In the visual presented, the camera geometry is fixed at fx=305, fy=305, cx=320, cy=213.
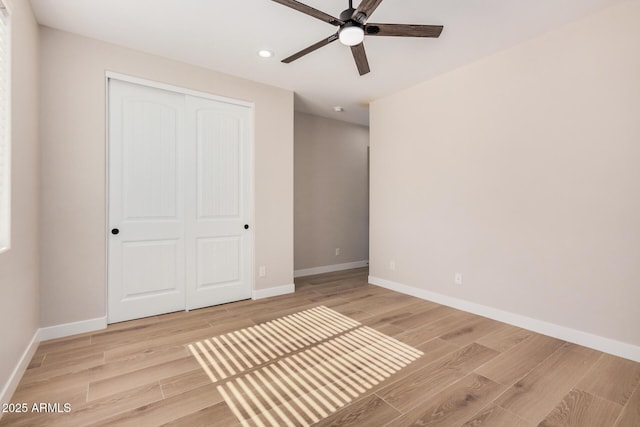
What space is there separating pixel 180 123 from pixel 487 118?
3.20 meters

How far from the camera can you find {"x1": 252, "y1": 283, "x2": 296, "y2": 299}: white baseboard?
3734mm

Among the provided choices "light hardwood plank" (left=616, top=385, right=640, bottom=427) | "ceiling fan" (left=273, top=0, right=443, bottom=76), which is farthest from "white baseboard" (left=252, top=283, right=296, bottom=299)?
"light hardwood plank" (left=616, top=385, right=640, bottom=427)

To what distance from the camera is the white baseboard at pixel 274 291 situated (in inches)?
147

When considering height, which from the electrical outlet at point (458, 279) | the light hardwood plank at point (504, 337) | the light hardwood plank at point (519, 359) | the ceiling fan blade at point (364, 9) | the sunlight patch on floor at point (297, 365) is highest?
the ceiling fan blade at point (364, 9)

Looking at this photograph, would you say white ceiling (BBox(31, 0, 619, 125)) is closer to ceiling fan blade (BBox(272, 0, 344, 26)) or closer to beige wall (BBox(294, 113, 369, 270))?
→ ceiling fan blade (BBox(272, 0, 344, 26))

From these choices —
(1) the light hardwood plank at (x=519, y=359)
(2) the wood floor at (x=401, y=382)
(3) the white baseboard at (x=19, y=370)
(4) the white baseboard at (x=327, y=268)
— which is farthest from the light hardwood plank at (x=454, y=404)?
(4) the white baseboard at (x=327, y=268)

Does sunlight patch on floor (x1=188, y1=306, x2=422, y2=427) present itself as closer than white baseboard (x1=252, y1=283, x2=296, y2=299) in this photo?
Yes

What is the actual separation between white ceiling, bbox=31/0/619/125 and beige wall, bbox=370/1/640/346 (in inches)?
11.5

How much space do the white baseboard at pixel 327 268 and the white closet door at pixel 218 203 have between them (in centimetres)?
137

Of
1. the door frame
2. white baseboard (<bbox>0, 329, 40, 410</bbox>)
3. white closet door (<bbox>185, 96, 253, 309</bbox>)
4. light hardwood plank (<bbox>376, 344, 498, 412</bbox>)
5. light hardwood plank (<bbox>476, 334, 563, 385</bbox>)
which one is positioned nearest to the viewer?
white baseboard (<bbox>0, 329, 40, 410</bbox>)

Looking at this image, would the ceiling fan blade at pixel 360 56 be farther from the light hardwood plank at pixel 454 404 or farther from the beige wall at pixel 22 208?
the light hardwood plank at pixel 454 404

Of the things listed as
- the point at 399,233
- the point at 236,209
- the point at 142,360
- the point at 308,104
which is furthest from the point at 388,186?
the point at 142,360

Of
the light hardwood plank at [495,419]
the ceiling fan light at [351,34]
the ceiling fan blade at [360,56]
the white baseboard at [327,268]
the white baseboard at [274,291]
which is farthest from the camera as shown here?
→ the white baseboard at [327,268]

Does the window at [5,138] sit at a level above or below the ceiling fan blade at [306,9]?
below
